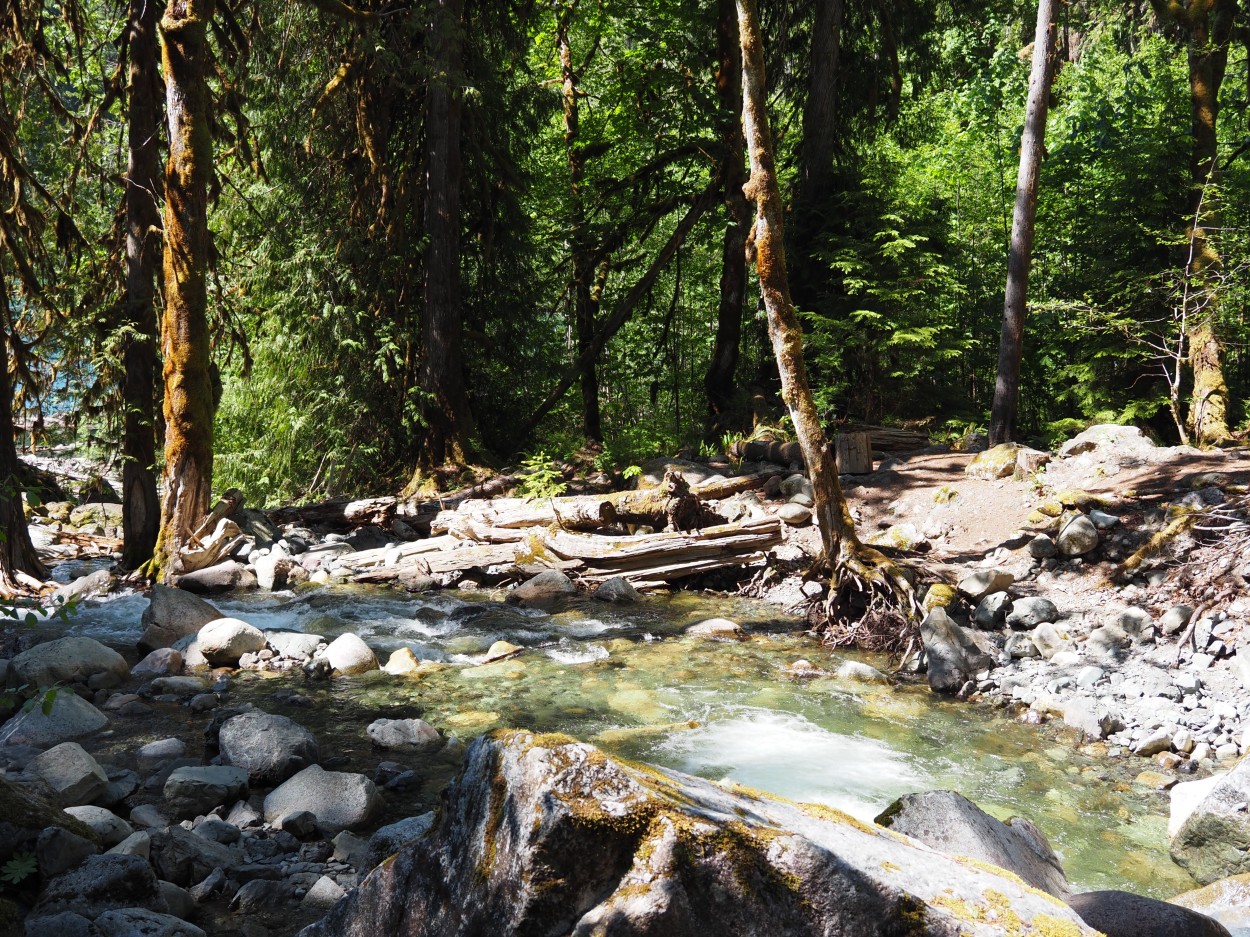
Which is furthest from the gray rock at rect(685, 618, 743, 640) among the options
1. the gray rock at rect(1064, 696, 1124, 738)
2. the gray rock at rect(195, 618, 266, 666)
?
the gray rock at rect(195, 618, 266, 666)

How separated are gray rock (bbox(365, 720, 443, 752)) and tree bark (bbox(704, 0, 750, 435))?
10488 mm

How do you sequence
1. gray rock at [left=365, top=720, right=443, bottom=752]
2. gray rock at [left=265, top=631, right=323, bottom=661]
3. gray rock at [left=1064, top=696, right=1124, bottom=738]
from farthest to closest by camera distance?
gray rock at [left=265, top=631, right=323, bottom=661]
gray rock at [left=1064, top=696, right=1124, bottom=738]
gray rock at [left=365, top=720, right=443, bottom=752]

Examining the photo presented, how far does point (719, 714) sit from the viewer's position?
6531 millimetres

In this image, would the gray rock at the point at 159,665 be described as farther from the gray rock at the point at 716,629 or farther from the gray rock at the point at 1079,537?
the gray rock at the point at 1079,537

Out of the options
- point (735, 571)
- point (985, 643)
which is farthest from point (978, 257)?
point (985, 643)

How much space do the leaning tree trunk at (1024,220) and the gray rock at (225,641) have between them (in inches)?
385

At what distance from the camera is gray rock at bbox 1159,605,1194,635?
720cm

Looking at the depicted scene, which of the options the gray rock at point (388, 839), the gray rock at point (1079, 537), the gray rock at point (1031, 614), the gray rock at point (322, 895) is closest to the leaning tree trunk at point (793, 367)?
the gray rock at point (1031, 614)

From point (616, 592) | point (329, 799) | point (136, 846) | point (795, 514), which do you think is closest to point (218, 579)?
point (616, 592)

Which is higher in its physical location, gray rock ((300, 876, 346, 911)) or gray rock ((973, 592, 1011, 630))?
gray rock ((300, 876, 346, 911))

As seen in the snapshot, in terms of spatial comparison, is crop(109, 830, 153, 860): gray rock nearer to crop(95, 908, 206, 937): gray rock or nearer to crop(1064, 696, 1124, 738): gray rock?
A: crop(95, 908, 206, 937): gray rock

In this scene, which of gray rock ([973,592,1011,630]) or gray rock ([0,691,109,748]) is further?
gray rock ([973,592,1011,630])

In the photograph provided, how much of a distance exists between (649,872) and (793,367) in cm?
700

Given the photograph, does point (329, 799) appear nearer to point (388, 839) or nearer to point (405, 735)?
point (388, 839)
